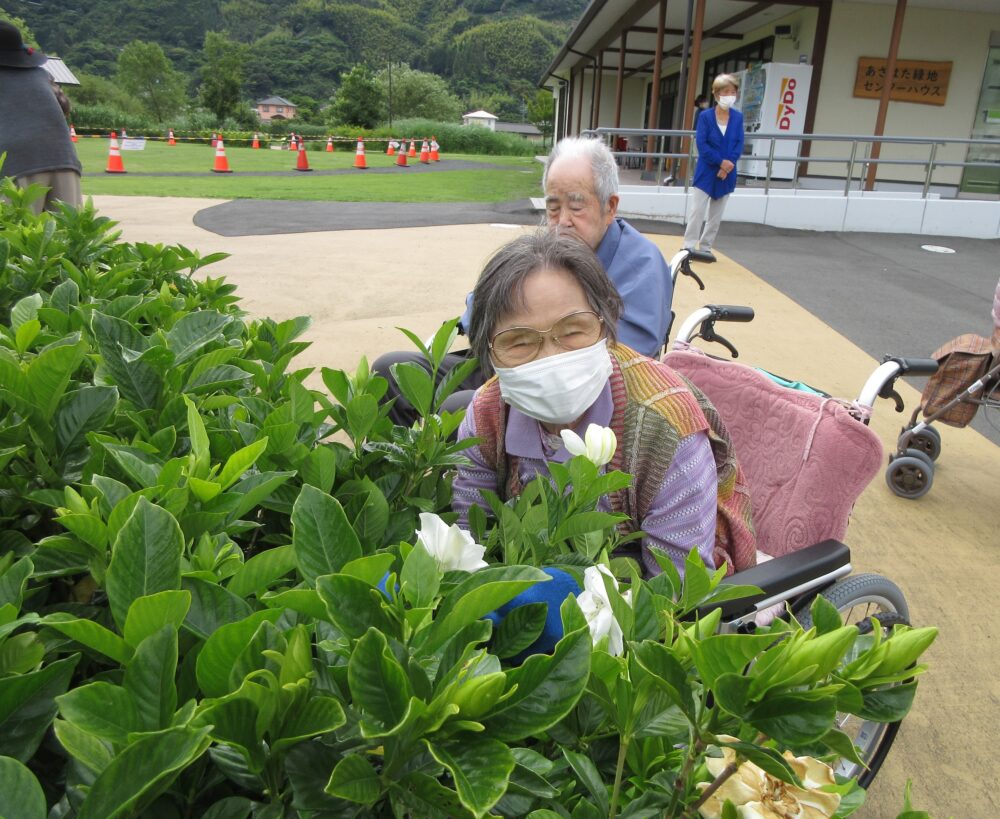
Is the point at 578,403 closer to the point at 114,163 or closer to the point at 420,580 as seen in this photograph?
the point at 420,580

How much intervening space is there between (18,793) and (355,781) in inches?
9.4

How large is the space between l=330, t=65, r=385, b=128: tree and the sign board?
4886cm

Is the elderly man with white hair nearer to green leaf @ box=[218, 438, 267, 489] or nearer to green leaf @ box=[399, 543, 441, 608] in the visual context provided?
green leaf @ box=[218, 438, 267, 489]

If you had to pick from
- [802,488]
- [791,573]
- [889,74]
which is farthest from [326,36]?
[791,573]

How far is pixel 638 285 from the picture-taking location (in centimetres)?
315

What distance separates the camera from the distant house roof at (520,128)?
79.6 m

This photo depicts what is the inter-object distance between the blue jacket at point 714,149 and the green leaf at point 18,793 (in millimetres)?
9372

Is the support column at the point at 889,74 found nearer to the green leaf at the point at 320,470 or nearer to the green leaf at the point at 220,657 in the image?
the green leaf at the point at 320,470

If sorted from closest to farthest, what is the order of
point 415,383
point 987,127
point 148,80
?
point 415,383 → point 987,127 → point 148,80

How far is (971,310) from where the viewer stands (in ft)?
26.0

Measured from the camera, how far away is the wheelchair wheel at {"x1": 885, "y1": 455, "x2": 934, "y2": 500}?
405 centimetres

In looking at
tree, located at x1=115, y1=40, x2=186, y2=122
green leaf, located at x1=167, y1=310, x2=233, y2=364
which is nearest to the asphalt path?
green leaf, located at x1=167, y1=310, x2=233, y2=364

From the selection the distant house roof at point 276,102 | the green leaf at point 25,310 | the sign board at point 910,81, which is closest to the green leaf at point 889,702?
the green leaf at point 25,310

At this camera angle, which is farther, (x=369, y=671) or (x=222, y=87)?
(x=222, y=87)
